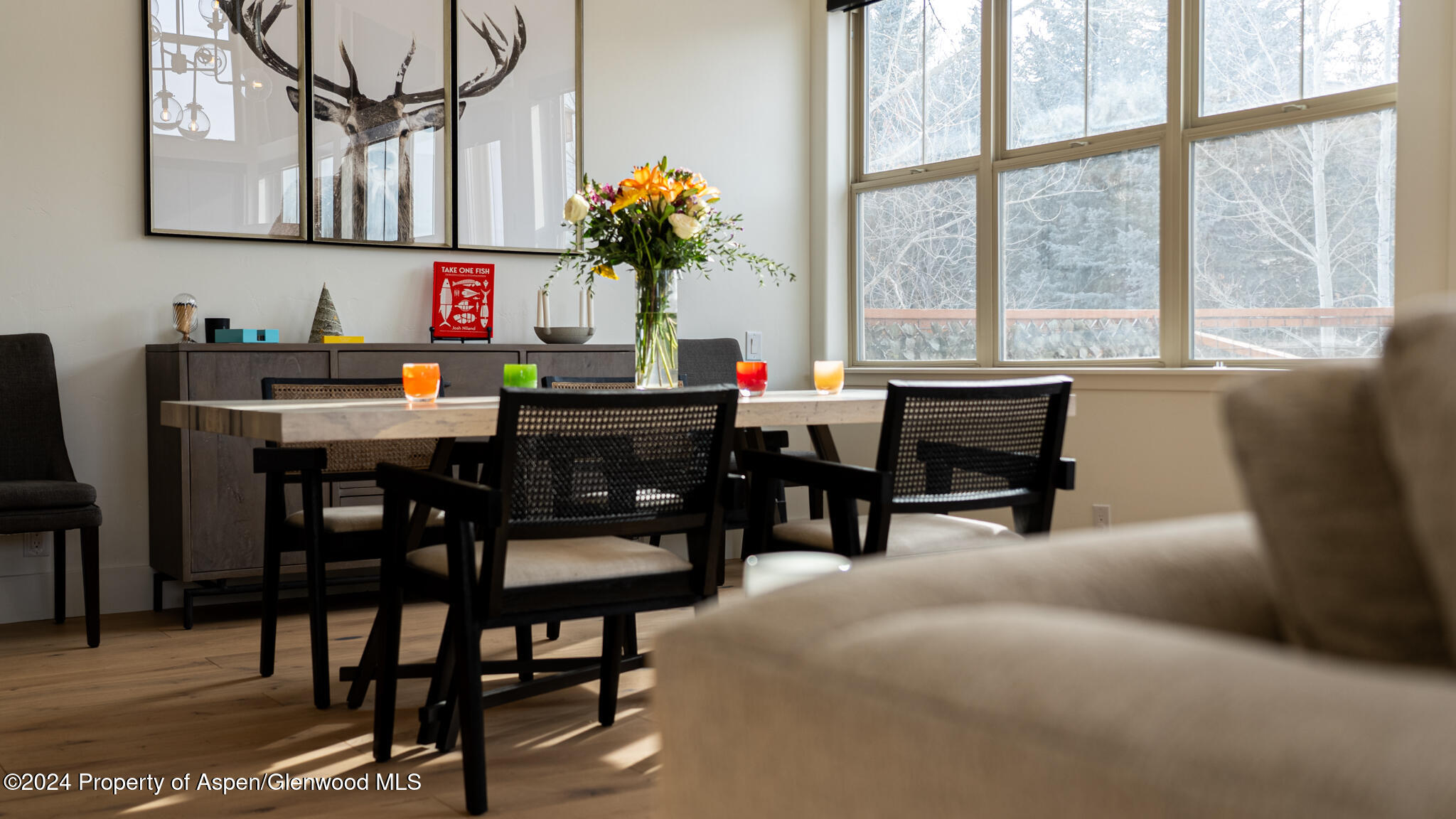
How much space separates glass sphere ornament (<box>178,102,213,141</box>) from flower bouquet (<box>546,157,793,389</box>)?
6.55 ft

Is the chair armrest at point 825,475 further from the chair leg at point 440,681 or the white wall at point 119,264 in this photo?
the white wall at point 119,264

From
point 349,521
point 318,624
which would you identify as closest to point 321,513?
point 349,521

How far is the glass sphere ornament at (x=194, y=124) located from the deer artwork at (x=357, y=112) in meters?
0.30

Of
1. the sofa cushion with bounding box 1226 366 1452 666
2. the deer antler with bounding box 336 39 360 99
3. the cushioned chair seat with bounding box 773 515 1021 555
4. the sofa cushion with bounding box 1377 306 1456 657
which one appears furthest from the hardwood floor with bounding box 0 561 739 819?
the deer antler with bounding box 336 39 360 99

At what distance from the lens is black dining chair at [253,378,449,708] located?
276cm

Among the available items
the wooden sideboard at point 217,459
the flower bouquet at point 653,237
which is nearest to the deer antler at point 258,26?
the wooden sideboard at point 217,459

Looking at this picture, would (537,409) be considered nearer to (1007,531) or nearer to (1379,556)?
(1007,531)

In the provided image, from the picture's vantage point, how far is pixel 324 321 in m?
4.24

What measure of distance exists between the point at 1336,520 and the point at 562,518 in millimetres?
1523

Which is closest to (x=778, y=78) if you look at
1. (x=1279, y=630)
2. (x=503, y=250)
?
(x=503, y=250)

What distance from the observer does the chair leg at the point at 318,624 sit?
9.14 ft

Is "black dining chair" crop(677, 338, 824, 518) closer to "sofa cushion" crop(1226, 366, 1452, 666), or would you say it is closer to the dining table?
the dining table

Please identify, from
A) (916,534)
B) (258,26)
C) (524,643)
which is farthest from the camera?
(258,26)

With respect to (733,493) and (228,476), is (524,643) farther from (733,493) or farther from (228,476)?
(228,476)
